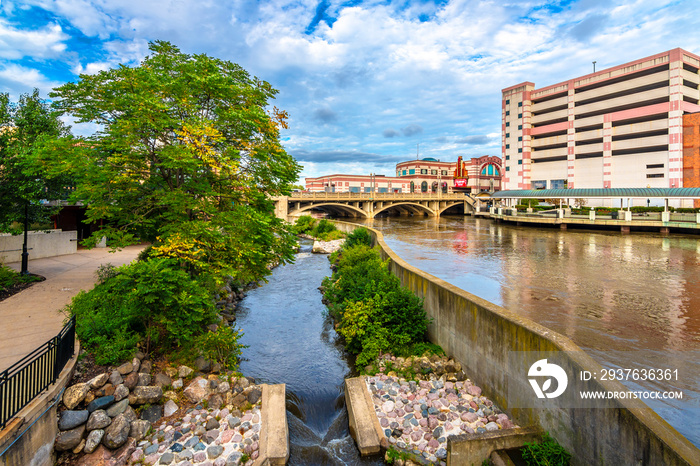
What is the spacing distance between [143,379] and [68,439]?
1.77 m

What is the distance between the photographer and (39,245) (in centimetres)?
2144

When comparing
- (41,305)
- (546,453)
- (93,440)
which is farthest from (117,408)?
(546,453)

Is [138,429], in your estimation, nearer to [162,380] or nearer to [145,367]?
[162,380]

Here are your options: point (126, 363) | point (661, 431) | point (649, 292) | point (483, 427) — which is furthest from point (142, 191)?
point (649, 292)

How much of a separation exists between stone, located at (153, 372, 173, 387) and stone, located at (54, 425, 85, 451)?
179 cm

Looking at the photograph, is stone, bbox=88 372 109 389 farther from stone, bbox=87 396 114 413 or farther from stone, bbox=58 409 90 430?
stone, bbox=58 409 90 430

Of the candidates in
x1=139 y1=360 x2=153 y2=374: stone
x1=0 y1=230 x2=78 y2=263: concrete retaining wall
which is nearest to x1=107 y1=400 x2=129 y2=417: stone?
x1=139 y1=360 x2=153 y2=374: stone

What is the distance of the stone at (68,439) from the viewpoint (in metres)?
6.69

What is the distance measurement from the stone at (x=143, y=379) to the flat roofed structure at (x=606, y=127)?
6959 cm

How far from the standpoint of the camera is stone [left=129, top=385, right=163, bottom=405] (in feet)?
26.0

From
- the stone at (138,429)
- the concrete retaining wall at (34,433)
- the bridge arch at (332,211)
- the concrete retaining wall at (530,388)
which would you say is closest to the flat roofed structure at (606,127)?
the bridge arch at (332,211)

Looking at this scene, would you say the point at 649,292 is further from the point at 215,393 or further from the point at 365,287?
the point at 215,393

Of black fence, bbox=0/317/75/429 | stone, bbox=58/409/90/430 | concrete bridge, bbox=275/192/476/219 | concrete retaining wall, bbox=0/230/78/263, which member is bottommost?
stone, bbox=58/409/90/430

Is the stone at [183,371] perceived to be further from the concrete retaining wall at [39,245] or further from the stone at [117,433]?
the concrete retaining wall at [39,245]
